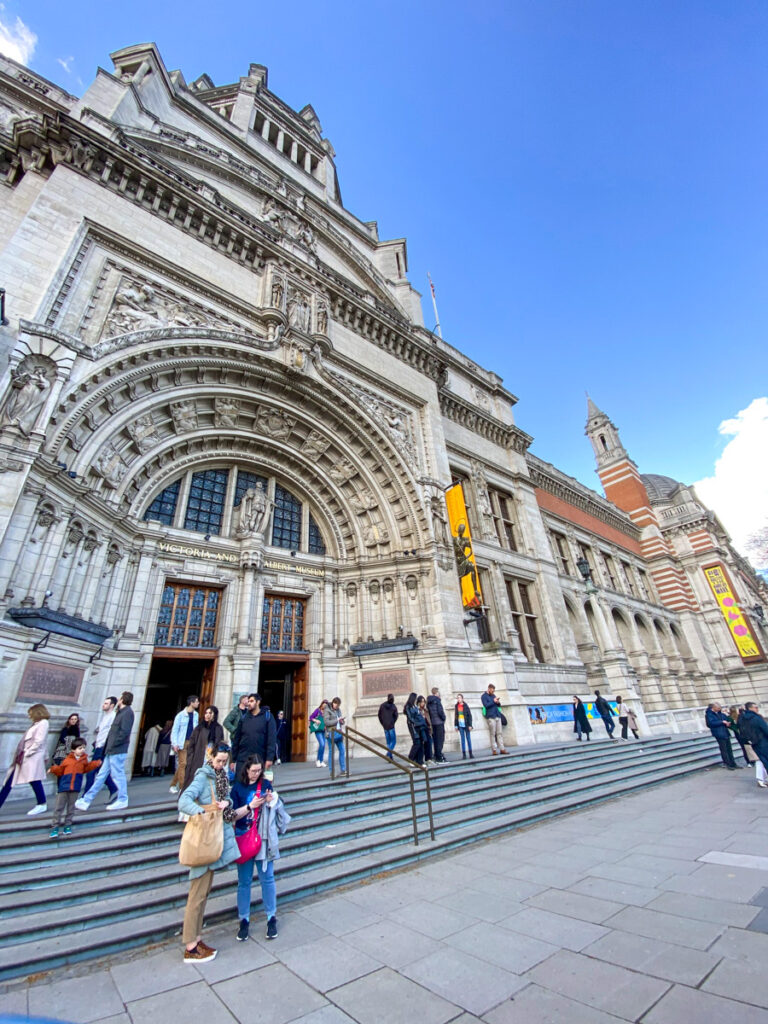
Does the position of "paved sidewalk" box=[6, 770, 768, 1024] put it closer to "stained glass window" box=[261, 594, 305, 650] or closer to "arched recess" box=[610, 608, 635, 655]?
"stained glass window" box=[261, 594, 305, 650]

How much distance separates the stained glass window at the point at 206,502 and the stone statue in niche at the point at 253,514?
0.70 m

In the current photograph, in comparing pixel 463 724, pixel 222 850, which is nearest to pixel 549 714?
pixel 463 724

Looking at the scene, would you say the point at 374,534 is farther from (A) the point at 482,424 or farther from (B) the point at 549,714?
(A) the point at 482,424

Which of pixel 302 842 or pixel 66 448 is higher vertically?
pixel 66 448

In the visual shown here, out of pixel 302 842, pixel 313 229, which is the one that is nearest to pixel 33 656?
pixel 302 842

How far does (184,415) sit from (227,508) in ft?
9.82

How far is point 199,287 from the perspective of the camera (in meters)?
13.1

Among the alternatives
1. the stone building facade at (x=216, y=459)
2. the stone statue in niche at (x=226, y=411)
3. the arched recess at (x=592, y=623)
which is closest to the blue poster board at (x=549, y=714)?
the stone building facade at (x=216, y=459)

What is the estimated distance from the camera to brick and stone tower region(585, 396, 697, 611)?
113 feet

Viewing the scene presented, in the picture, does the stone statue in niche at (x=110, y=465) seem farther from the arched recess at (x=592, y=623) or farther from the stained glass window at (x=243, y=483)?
the arched recess at (x=592, y=623)

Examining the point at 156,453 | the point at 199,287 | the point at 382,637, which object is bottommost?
the point at 382,637

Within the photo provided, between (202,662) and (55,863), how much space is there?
24.6 feet

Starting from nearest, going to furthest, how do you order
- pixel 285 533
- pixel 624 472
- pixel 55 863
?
pixel 55 863 < pixel 285 533 < pixel 624 472

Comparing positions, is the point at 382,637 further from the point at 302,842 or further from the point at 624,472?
the point at 624,472
